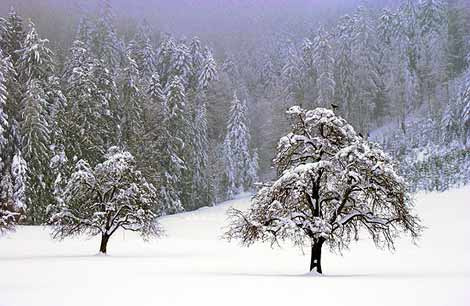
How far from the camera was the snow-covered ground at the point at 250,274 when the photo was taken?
1230 cm

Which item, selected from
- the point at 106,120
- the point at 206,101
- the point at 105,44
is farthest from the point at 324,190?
the point at 105,44

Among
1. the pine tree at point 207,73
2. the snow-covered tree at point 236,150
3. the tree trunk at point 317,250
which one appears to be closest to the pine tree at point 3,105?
the pine tree at point 207,73

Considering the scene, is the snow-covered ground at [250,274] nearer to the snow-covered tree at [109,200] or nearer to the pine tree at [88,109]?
the snow-covered tree at [109,200]

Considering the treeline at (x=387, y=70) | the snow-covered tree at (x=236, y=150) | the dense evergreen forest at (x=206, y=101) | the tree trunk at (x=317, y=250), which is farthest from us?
the snow-covered tree at (x=236, y=150)

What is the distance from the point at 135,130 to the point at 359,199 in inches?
1466

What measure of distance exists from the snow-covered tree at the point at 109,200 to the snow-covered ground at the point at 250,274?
3.13 meters

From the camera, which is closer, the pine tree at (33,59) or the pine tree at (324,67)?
the pine tree at (33,59)

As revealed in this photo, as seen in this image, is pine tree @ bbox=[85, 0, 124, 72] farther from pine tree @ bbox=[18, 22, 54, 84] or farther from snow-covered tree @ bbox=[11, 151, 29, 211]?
snow-covered tree @ bbox=[11, 151, 29, 211]

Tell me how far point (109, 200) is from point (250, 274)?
1283 centimetres

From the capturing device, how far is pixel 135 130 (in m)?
52.7

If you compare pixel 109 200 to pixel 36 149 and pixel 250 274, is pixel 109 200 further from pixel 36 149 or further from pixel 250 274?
pixel 36 149

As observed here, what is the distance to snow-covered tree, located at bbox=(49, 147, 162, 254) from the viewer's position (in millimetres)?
28531

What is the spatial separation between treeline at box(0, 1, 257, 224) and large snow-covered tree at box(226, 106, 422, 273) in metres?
20.1

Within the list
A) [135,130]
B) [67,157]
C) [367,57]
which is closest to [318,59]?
[367,57]
